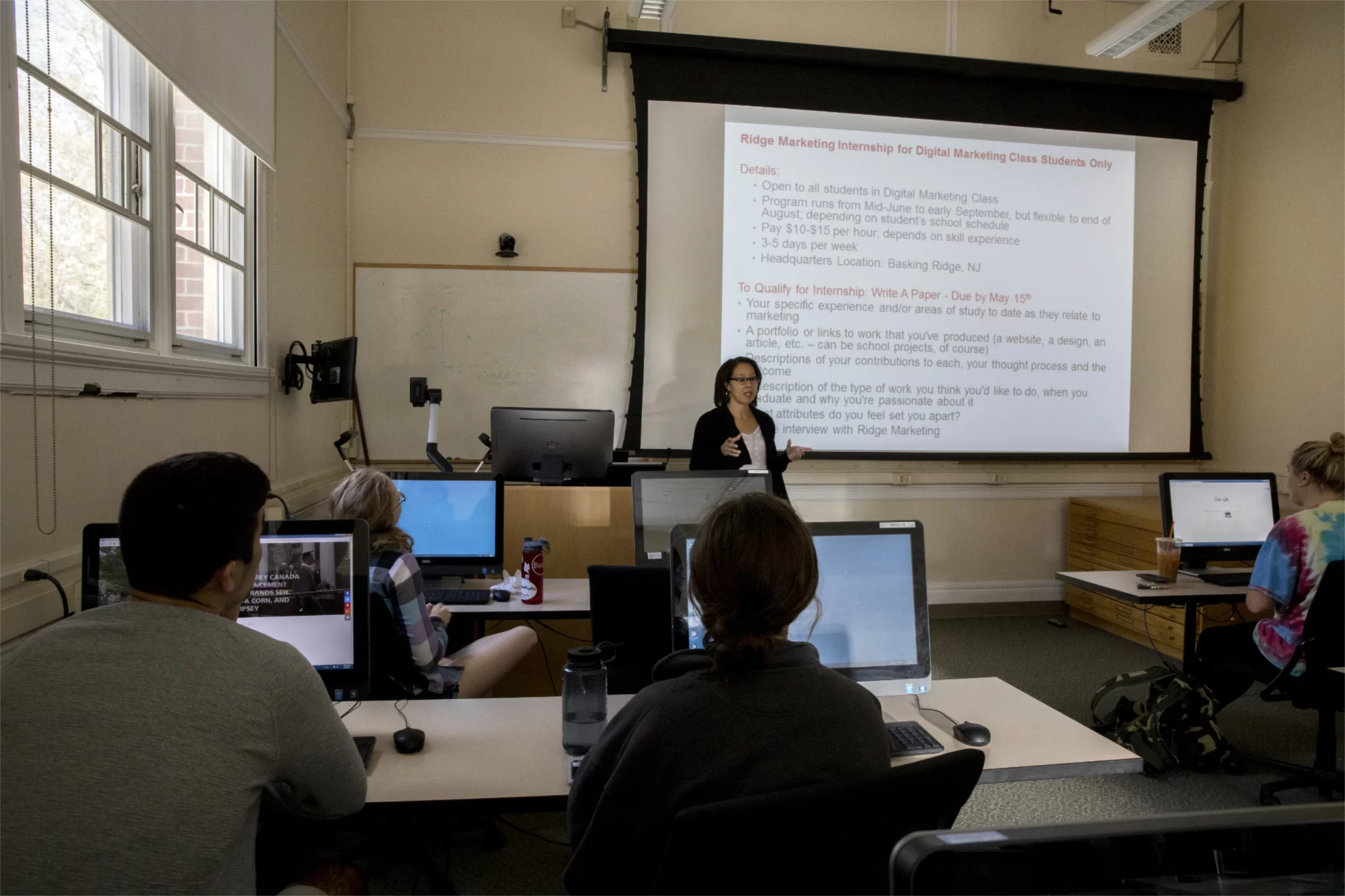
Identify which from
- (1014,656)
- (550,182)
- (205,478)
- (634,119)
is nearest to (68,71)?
(205,478)

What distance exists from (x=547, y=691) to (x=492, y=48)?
12.6 ft

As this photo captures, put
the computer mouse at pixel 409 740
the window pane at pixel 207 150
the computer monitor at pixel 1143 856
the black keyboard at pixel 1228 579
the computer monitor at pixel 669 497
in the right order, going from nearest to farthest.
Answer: the computer monitor at pixel 1143 856, the computer mouse at pixel 409 740, the computer monitor at pixel 669 497, the window pane at pixel 207 150, the black keyboard at pixel 1228 579

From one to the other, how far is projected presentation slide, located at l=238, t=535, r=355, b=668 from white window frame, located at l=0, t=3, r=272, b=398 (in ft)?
2.55

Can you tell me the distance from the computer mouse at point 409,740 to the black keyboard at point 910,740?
92cm

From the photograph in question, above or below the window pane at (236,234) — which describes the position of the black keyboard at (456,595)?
below

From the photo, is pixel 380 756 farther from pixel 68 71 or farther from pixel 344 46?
pixel 344 46

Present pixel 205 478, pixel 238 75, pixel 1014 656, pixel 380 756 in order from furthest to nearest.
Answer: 1. pixel 1014 656
2. pixel 238 75
3. pixel 380 756
4. pixel 205 478

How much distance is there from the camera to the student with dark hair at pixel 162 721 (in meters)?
0.90

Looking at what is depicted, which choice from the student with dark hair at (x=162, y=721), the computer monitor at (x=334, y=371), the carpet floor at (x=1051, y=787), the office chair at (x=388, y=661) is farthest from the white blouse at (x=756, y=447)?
the student with dark hair at (x=162, y=721)

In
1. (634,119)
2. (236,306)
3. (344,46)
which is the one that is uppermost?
(344,46)

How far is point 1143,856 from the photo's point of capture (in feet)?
2.25

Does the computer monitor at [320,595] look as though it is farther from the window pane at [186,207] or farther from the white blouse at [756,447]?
the white blouse at [756,447]

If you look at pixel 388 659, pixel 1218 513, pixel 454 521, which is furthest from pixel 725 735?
pixel 1218 513

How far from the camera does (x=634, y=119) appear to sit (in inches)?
190
